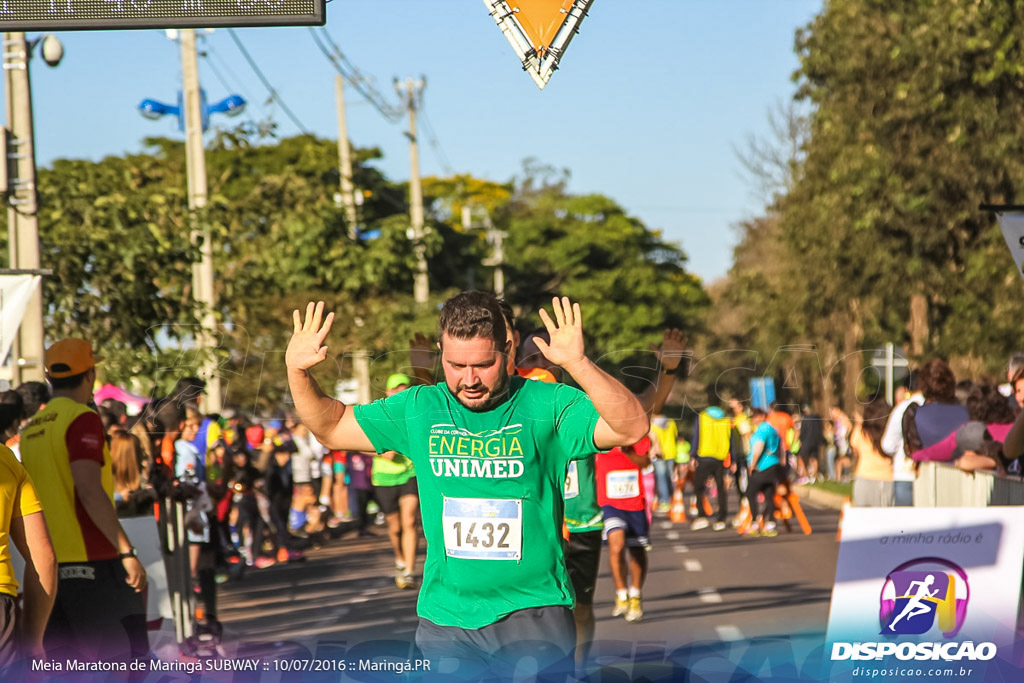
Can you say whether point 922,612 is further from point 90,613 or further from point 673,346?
point 90,613

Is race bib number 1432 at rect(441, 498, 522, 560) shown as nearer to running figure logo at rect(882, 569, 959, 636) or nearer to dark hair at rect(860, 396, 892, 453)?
running figure logo at rect(882, 569, 959, 636)

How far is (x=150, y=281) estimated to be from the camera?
14.1 metres

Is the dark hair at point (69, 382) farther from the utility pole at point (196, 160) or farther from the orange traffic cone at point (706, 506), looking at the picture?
the orange traffic cone at point (706, 506)

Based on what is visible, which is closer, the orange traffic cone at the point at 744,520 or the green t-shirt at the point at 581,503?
the green t-shirt at the point at 581,503

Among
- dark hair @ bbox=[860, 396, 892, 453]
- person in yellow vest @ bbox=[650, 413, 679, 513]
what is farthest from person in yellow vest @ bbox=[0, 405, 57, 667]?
person in yellow vest @ bbox=[650, 413, 679, 513]

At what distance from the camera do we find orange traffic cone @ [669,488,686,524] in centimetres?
2430

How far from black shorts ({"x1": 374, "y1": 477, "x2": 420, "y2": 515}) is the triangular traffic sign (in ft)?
24.2

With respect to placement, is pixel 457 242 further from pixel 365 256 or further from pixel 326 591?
pixel 326 591

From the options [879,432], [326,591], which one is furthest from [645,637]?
[326,591]

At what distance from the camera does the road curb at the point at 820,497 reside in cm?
2726

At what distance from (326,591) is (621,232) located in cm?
6577

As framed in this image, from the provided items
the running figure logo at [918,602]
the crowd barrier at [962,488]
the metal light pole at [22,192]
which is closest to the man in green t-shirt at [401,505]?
the metal light pole at [22,192]

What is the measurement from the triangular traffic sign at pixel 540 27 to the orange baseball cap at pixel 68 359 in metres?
2.23

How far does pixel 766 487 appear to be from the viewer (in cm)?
1969
